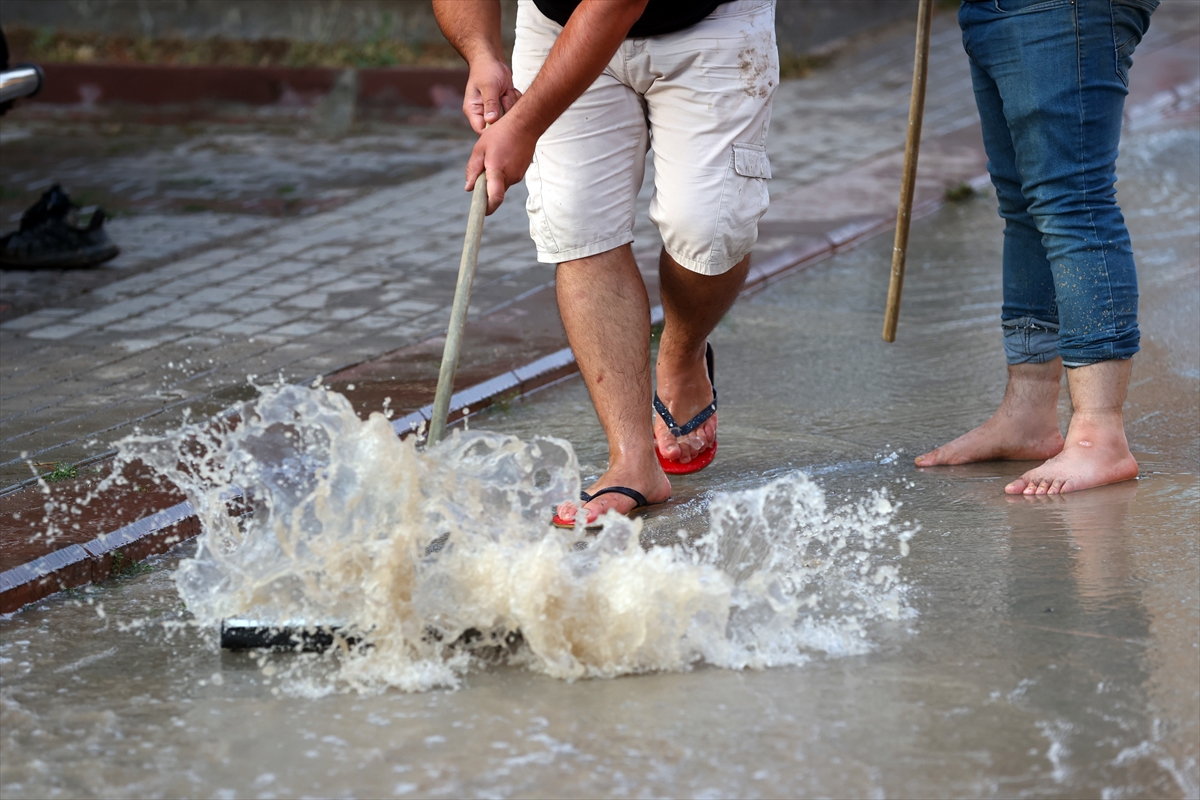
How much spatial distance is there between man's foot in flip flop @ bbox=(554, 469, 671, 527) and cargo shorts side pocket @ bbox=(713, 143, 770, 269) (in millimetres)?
488

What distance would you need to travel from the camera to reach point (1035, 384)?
3.10 meters

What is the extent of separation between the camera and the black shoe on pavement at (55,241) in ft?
16.5

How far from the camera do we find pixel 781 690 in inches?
82.3

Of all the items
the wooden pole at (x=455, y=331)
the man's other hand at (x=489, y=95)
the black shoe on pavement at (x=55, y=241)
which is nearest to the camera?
the wooden pole at (x=455, y=331)

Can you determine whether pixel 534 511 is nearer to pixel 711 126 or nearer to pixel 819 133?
pixel 711 126

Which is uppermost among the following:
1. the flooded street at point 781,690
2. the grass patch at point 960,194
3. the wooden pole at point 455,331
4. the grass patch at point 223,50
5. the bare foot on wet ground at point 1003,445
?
the grass patch at point 223,50

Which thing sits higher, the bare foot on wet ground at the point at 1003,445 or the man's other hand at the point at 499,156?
the man's other hand at the point at 499,156

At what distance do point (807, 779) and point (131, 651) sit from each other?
3.76 ft

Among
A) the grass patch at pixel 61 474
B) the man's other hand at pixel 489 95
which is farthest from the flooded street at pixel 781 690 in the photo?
the man's other hand at pixel 489 95

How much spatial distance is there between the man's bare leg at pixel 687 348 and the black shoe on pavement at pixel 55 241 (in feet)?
8.91

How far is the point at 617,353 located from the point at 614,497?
0.30 metres

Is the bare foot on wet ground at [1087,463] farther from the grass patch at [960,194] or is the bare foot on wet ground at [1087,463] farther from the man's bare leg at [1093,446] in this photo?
the grass patch at [960,194]

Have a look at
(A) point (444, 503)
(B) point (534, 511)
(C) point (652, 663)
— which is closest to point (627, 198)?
(B) point (534, 511)

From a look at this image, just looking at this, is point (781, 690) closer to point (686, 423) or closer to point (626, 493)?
point (626, 493)
